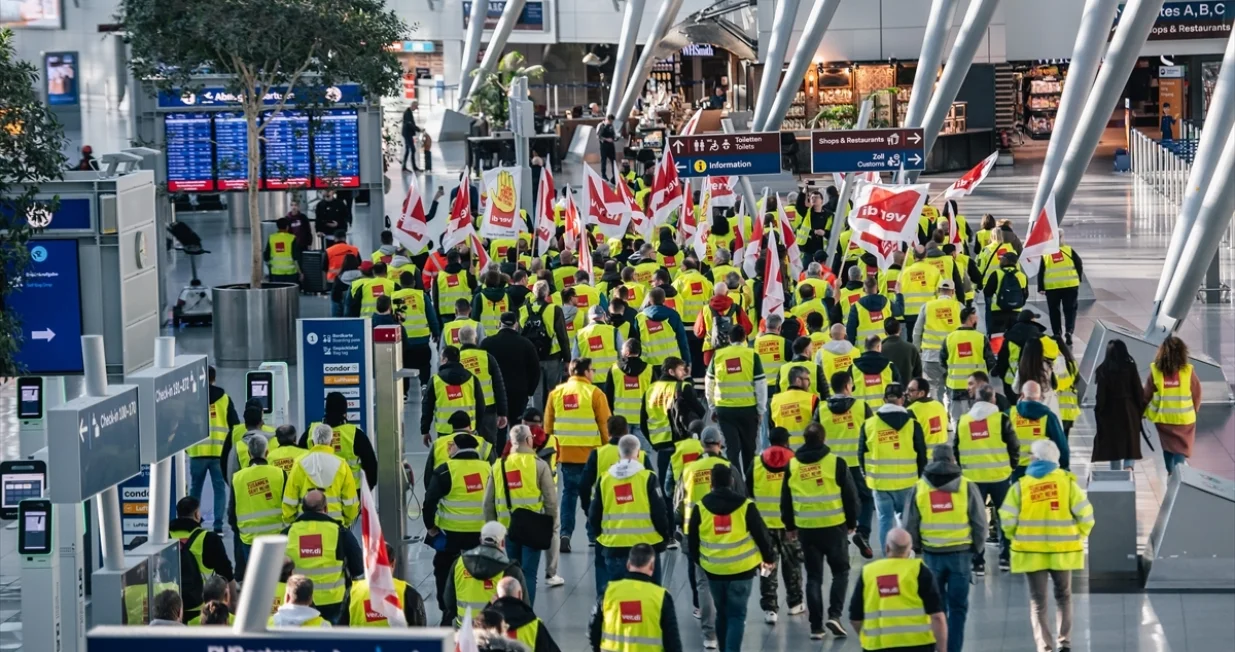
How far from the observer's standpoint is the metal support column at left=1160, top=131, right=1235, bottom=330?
19.0m

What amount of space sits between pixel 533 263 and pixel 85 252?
7.90 metres

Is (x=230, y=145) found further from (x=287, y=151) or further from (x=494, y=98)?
(x=494, y=98)

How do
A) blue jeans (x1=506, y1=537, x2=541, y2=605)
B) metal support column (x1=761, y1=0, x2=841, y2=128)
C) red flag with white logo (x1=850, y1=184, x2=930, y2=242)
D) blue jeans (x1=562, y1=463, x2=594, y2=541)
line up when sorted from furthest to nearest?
metal support column (x1=761, y1=0, x2=841, y2=128) → red flag with white logo (x1=850, y1=184, x2=930, y2=242) → blue jeans (x1=562, y1=463, x2=594, y2=541) → blue jeans (x1=506, y1=537, x2=541, y2=605)

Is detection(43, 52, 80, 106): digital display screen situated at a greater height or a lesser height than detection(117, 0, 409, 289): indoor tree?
greater

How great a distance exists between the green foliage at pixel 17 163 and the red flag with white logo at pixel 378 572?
18.8ft

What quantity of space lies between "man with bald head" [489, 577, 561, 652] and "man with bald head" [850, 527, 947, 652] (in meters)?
1.83

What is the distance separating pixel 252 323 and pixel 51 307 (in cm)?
679

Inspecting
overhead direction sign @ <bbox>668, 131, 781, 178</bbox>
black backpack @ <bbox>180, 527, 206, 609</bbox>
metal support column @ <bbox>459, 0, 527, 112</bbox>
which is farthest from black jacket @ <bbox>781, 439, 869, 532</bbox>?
metal support column @ <bbox>459, 0, 527, 112</bbox>

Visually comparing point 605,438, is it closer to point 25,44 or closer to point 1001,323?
point 1001,323

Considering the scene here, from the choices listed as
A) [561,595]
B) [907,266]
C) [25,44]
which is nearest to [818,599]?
[561,595]

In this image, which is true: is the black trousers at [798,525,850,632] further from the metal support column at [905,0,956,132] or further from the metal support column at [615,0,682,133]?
the metal support column at [615,0,682,133]

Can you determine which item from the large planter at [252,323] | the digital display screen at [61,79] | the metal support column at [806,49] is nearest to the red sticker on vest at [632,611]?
the large planter at [252,323]

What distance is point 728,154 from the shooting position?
2592cm

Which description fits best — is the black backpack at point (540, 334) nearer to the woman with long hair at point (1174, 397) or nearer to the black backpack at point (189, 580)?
the woman with long hair at point (1174, 397)
